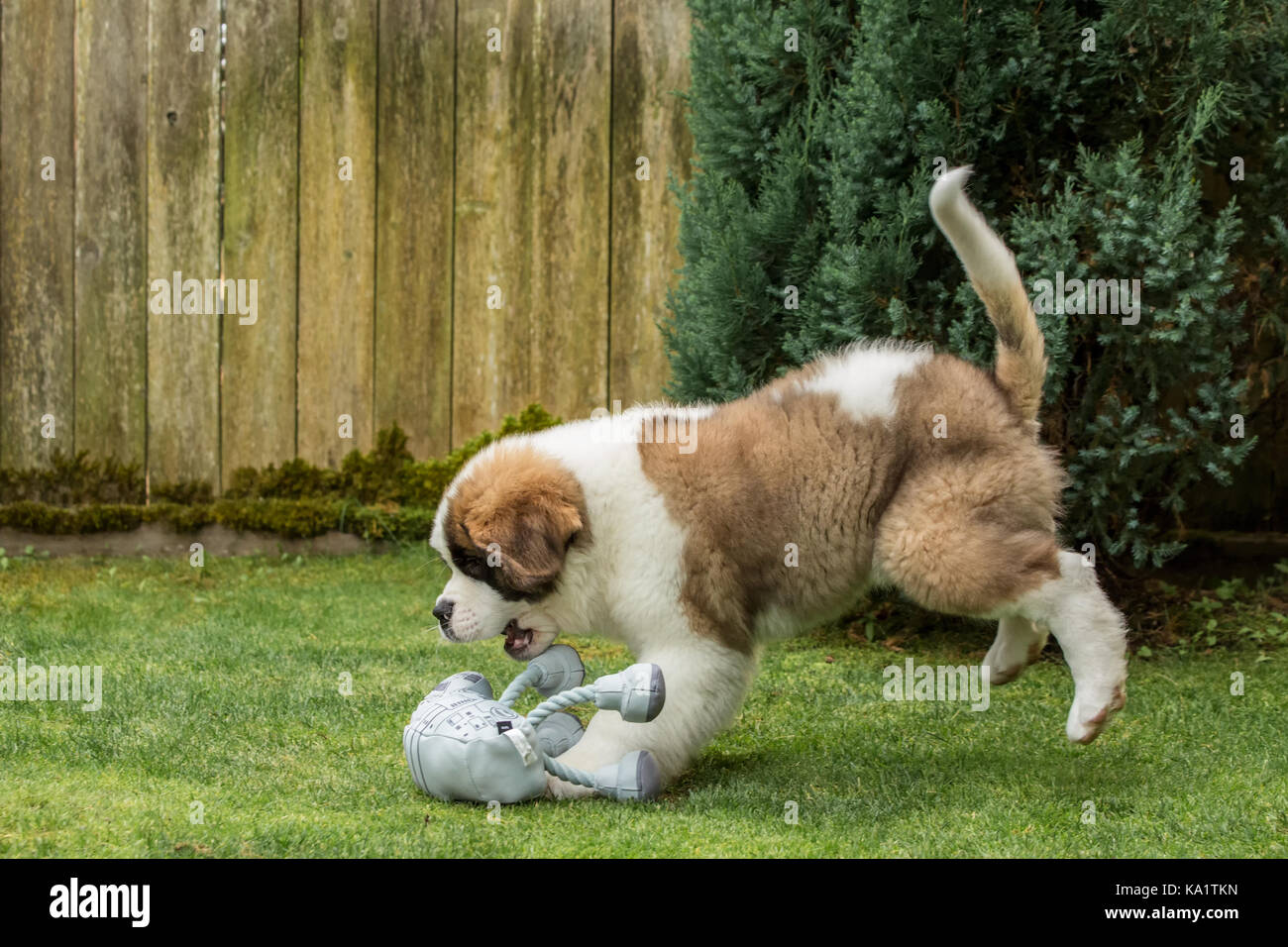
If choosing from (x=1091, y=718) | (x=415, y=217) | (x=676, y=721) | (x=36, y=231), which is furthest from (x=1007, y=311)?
(x=36, y=231)

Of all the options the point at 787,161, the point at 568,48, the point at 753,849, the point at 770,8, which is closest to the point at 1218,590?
the point at 787,161

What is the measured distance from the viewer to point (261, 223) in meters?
7.14

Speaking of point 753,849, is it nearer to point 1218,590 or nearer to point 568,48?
point 1218,590

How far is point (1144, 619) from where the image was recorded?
5484mm

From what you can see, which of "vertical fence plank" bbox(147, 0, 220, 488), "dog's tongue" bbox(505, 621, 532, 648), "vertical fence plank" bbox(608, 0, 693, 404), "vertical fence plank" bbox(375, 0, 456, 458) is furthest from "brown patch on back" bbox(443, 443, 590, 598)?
"vertical fence plank" bbox(147, 0, 220, 488)

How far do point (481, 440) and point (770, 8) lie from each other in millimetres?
2790

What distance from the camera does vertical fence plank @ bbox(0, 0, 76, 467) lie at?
6973mm

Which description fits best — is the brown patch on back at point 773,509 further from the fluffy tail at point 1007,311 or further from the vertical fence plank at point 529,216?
the vertical fence plank at point 529,216

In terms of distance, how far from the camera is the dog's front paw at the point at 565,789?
3.45m

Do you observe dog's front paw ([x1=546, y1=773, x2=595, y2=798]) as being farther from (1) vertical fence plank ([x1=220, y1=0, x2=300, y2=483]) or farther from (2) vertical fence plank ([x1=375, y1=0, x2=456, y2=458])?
(1) vertical fence plank ([x1=220, y1=0, x2=300, y2=483])

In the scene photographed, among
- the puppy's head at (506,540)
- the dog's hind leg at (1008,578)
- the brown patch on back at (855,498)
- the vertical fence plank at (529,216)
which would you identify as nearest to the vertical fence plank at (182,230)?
the vertical fence plank at (529,216)

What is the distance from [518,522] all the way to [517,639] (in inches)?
16.5

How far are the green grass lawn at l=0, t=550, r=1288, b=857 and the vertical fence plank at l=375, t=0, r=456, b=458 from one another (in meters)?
1.61

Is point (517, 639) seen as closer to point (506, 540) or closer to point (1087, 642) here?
point (506, 540)
